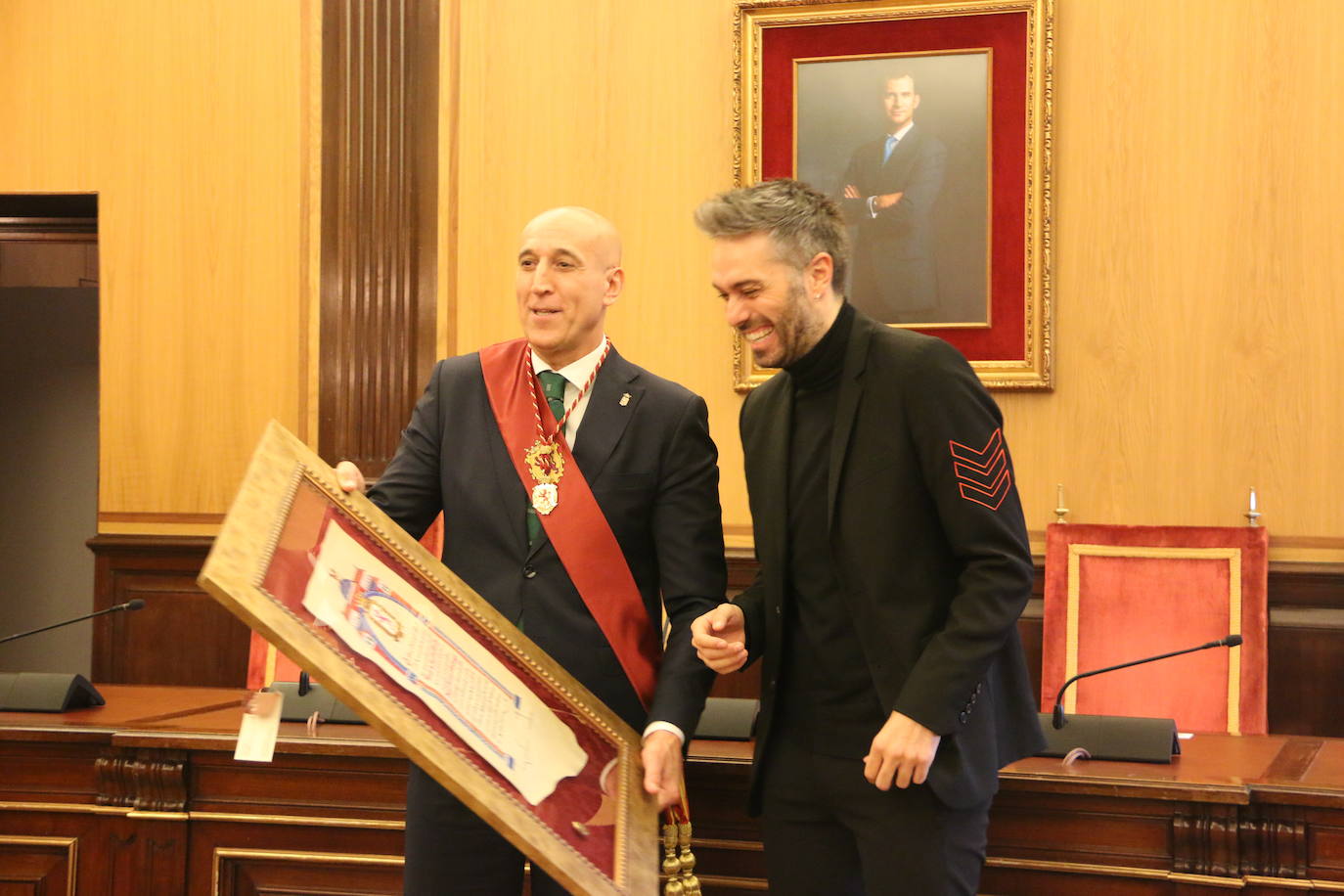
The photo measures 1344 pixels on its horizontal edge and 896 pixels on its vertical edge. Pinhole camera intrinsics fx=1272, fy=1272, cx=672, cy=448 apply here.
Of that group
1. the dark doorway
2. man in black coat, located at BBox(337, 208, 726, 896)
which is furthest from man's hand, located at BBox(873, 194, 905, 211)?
the dark doorway

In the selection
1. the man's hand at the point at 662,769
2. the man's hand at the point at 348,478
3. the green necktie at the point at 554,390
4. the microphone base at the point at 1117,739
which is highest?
the green necktie at the point at 554,390

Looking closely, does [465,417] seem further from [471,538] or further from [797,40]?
[797,40]

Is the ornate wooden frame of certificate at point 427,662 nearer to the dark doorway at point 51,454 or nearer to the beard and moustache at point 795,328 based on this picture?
the beard and moustache at point 795,328

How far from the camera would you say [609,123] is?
4391 millimetres

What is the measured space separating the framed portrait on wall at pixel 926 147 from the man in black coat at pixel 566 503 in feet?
6.75

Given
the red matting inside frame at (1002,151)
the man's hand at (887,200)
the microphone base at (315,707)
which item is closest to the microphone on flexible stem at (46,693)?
the microphone base at (315,707)

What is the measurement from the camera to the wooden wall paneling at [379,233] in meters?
4.49

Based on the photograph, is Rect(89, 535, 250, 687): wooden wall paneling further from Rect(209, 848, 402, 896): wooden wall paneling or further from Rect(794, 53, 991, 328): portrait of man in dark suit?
Rect(794, 53, 991, 328): portrait of man in dark suit

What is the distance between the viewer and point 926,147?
13.5ft

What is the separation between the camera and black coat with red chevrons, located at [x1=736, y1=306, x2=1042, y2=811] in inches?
66.8

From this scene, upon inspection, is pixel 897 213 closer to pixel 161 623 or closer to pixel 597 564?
pixel 597 564

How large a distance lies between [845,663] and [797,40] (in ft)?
9.57

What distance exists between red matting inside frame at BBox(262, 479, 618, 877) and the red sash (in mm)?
162

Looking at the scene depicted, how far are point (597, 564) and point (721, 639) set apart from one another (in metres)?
0.26
